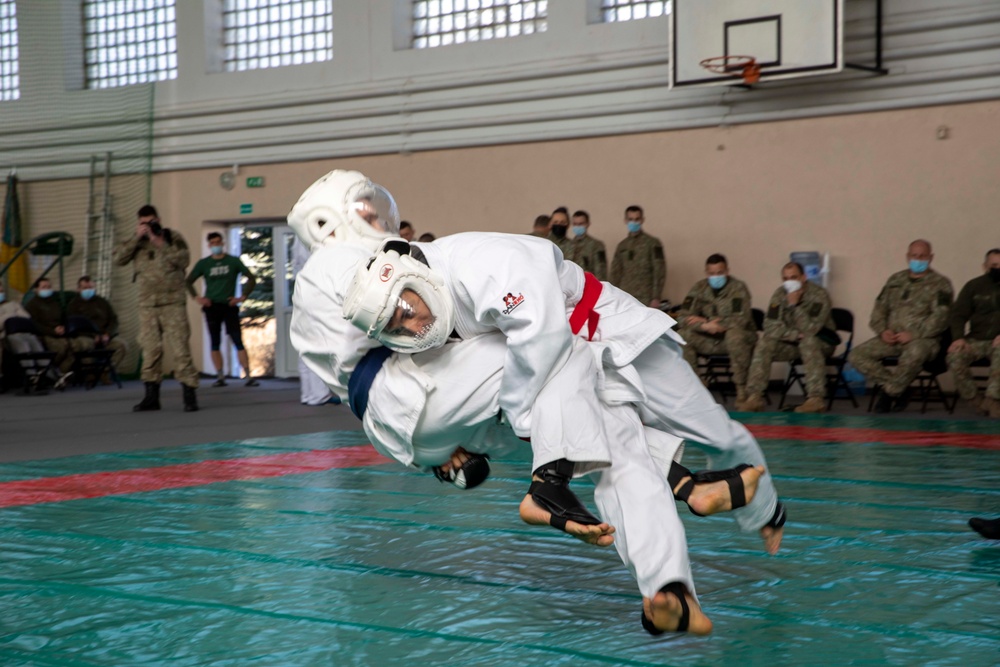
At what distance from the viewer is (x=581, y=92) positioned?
11.8m

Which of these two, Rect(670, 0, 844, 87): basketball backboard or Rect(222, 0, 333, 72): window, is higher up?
Rect(222, 0, 333, 72): window

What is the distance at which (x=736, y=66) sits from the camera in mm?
10055

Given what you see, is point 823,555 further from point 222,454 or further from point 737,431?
point 222,454

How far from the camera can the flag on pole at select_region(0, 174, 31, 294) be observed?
15.3m

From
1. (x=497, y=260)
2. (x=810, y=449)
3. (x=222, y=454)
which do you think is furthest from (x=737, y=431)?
(x=222, y=454)

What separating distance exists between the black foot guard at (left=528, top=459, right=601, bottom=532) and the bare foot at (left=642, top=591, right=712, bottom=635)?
0.25 meters

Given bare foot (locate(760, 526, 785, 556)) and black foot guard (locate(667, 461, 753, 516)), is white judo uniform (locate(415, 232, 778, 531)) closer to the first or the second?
bare foot (locate(760, 526, 785, 556))

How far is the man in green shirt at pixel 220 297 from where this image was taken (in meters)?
13.0

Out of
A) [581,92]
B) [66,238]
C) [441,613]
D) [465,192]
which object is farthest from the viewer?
[66,238]

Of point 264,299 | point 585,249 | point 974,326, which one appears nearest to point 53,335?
point 264,299

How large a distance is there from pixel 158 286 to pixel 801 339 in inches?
214

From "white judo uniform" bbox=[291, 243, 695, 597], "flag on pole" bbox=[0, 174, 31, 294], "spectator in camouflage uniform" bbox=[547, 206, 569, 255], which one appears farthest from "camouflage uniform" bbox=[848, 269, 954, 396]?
"flag on pole" bbox=[0, 174, 31, 294]

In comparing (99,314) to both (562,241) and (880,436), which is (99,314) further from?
(880,436)

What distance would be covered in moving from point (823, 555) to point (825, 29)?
7.07 meters
